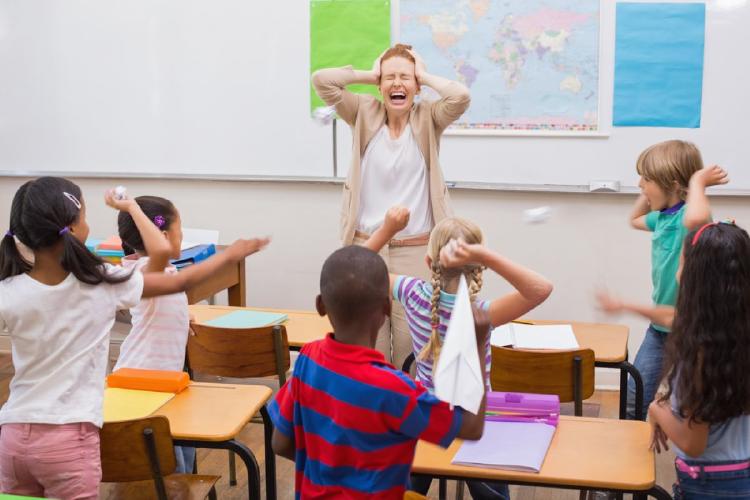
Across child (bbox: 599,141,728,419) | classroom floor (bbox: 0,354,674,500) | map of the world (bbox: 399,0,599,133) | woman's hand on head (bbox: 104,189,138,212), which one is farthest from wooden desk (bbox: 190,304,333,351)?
map of the world (bbox: 399,0,599,133)

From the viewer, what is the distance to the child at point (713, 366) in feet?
6.23

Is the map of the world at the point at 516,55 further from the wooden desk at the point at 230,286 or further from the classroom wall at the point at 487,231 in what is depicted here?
the wooden desk at the point at 230,286

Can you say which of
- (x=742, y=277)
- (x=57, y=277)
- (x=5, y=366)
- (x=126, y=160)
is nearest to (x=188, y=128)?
(x=126, y=160)

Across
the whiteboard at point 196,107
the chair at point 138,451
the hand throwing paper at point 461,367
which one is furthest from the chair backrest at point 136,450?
the whiteboard at point 196,107

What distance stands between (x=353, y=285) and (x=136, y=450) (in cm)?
87

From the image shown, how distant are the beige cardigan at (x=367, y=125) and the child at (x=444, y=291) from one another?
3.61 feet

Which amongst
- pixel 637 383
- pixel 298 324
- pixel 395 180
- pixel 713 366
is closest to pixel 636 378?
pixel 637 383

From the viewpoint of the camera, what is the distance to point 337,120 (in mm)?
4688

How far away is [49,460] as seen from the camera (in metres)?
2.09

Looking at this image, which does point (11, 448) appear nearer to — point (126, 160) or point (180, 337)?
point (180, 337)

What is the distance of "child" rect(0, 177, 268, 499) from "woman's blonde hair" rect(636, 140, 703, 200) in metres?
1.71

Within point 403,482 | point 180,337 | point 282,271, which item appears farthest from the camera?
point 282,271

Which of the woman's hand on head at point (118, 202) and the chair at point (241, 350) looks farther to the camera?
the chair at point (241, 350)

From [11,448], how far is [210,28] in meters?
3.16
